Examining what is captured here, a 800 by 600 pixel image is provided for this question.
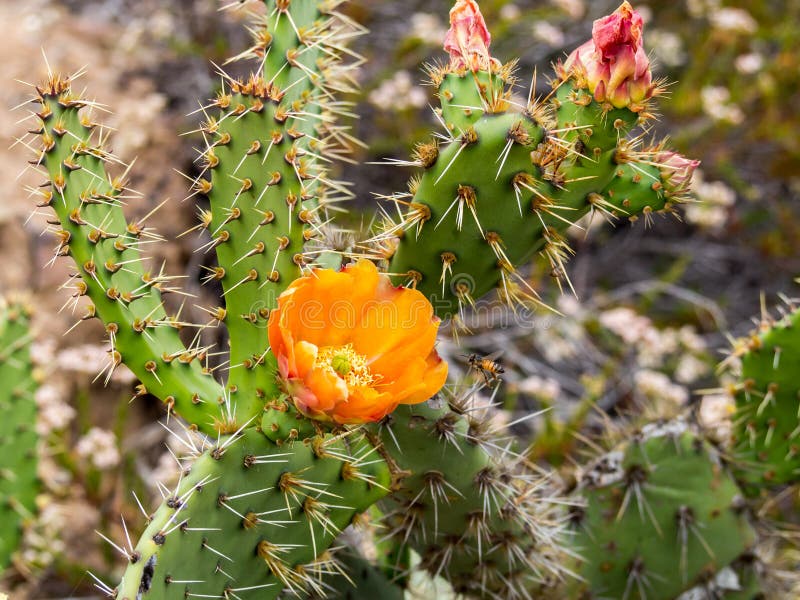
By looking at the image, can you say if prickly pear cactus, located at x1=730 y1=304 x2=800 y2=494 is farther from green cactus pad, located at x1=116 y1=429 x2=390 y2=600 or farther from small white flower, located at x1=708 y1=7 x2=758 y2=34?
small white flower, located at x1=708 y1=7 x2=758 y2=34

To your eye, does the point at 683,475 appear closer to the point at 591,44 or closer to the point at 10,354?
the point at 591,44

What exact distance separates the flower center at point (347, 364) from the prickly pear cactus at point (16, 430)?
56.9 inches

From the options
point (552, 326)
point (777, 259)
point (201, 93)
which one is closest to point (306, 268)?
point (552, 326)

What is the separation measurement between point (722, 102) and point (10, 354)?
10.5 ft

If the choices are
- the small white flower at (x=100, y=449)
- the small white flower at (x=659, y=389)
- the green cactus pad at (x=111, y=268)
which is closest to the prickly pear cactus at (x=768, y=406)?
the small white flower at (x=659, y=389)

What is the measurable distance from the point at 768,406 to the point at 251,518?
4.37 feet

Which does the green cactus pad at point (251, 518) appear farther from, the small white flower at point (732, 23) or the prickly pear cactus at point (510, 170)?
the small white flower at point (732, 23)

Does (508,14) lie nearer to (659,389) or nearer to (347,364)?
(659,389)

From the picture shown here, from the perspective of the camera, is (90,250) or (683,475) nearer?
(90,250)

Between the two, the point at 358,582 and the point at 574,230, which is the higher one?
the point at 358,582

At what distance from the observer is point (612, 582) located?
6.12ft

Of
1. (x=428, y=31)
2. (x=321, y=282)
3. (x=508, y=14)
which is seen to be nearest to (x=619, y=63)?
(x=321, y=282)

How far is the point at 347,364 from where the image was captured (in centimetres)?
110

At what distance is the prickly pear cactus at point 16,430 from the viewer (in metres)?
2.17
